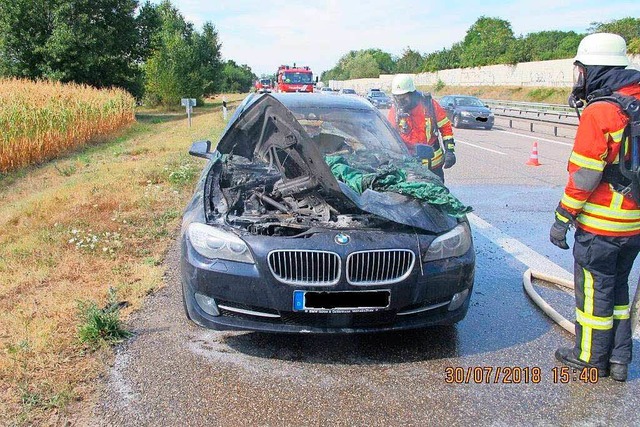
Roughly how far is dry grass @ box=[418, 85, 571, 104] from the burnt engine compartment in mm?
36137

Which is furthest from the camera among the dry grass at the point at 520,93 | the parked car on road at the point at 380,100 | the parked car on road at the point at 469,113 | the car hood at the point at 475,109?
the dry grass at the point at 520,93

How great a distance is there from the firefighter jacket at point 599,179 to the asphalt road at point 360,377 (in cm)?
96

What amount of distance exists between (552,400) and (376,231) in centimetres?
139

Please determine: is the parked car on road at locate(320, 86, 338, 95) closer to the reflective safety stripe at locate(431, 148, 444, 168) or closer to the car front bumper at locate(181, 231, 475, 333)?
the reflective safety stripe at locate(431, 148, 444, 168)

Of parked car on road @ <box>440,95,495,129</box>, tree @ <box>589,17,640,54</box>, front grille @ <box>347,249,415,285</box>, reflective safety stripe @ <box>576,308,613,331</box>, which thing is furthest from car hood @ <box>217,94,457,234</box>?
tree @ <box>589,17,640,54</box>

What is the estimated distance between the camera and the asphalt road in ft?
9.84

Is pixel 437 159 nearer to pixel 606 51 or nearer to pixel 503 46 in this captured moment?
pixel 606 51

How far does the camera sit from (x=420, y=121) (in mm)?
6379

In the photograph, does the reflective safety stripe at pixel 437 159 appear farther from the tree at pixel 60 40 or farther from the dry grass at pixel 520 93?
the dry grass at pixel 520 93

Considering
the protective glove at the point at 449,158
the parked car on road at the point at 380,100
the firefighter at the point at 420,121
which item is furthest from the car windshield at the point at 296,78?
the protective glove at the point at 449,158

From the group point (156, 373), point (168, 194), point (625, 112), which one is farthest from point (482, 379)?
point (168, 194)

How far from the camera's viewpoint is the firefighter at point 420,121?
632cm

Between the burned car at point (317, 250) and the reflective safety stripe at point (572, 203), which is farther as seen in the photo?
the burned car at point (317, 250)

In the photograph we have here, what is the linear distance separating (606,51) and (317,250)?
2005mm
